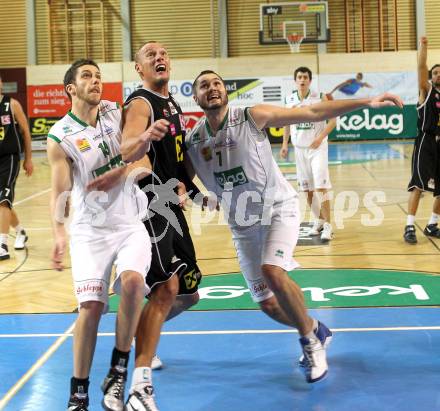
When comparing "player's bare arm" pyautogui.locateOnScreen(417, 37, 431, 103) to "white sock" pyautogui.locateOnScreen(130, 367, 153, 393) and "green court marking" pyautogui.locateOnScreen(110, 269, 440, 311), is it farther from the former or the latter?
"white sock" pyautogui.locateOnScreen(130, 367, 153, 393)

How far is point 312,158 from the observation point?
9.54 m

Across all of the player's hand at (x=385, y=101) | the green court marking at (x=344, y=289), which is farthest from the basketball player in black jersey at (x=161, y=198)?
the green court marking at (x=344, y=289)

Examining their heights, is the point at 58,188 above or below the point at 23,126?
below

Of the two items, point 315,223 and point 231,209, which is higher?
point 231,209

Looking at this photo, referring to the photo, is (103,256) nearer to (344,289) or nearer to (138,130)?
(138,130)

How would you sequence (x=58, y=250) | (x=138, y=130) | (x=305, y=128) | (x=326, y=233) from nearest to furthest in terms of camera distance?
1. (x=58, y=250)
2. (x=138, y=130)
3. (x=326, y=233)
4. (x=305, y=128)

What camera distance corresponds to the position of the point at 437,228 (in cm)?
928

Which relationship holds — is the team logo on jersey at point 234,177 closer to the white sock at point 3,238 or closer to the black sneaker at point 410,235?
the black sneaker at point 410,235

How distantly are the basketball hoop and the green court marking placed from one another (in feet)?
56.2

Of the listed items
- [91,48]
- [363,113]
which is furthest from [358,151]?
[91,48]

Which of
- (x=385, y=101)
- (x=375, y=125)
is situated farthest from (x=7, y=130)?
(x=375, y=125)

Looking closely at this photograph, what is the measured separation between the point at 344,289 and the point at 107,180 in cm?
339

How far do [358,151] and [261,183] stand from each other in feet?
53.6

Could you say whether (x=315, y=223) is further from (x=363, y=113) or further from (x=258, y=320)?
(x=363, y=113)
